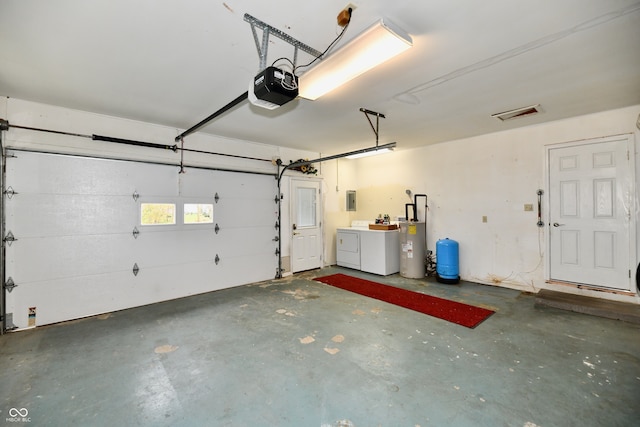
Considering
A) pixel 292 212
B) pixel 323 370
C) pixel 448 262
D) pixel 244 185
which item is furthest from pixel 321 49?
pixel 448 262

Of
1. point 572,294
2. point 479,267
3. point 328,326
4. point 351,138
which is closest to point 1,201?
point 328,326

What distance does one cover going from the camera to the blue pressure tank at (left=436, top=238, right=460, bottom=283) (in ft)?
16.2

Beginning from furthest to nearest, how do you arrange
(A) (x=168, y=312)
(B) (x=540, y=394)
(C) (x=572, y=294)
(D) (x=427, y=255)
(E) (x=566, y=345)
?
(D) (x=427, y=255), (C) (x=572, y=294), (A) (x=168, y=312), (E) (x=566, y=345), (B) (x=540, y=394)

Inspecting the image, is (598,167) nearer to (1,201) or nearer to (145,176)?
(145,176)

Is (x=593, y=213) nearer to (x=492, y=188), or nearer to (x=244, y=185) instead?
(x=492, y=188)

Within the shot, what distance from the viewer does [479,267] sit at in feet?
16.3

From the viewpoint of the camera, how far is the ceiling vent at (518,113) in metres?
3.59

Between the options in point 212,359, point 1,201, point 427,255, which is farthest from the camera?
point 427,255

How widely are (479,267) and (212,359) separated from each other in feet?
15.3

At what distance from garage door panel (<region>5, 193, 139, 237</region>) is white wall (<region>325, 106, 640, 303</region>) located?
507 centimetres

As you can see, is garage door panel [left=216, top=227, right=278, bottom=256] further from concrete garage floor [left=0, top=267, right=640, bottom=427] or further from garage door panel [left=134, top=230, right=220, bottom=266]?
concrete garage floor [left=0, top=267, right=640, bottom=427]

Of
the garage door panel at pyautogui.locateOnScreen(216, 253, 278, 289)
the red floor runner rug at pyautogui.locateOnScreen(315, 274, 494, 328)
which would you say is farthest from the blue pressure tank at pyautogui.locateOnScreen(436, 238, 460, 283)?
the garage door panel at pyautogui.locateOnScreen(216, 253, 278, 289)

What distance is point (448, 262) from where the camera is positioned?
4.96 metres

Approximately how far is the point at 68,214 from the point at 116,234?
57 cm
